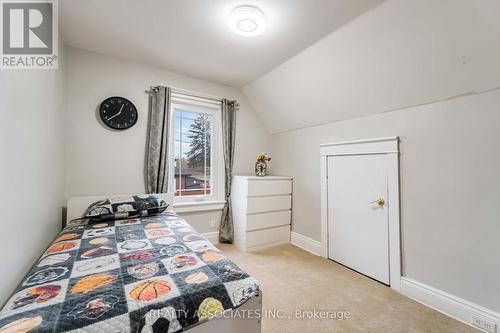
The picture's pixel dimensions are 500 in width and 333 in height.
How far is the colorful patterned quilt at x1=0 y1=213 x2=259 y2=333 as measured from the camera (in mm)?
799

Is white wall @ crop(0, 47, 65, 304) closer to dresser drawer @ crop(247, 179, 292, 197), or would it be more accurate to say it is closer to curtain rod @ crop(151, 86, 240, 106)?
curtain rod @ crop(151, 86, 240, 106)

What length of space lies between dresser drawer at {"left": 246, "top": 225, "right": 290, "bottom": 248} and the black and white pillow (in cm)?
122

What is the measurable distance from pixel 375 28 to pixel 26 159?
268 centimetres

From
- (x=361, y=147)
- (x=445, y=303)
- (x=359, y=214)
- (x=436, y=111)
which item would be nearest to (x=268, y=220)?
(x=359, y=214)

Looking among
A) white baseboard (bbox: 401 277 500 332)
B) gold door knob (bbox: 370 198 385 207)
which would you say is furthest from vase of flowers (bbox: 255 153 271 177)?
white baseboard (bbox: 401 277 500 332)

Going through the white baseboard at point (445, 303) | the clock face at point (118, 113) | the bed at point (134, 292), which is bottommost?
the white baseboard at point (445, 303)

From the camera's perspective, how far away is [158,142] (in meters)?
2.68

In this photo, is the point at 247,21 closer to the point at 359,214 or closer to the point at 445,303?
the point at 359,214

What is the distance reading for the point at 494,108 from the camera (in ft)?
5.07

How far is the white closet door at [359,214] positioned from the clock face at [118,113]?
2513mm

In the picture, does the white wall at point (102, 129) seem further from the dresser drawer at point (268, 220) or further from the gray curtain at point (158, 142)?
the dresser drawer at point (268, 220)

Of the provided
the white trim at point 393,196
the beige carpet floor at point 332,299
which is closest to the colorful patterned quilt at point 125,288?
the beige carpet floor at point 332,299

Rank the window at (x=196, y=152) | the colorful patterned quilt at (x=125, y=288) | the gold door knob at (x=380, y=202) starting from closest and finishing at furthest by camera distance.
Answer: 1. the colorful patterned quilt at (x=125, y=288)
2. the gold door knob at (x=380, y=202)
3. the window at (x=196, y=152)

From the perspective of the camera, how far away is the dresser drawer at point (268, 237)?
9.68ft
